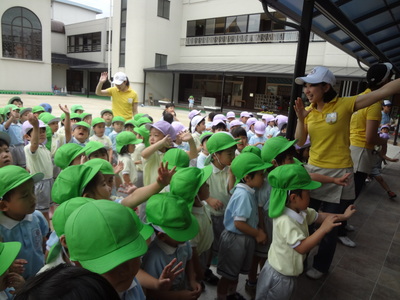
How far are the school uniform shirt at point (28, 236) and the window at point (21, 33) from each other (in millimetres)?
30426

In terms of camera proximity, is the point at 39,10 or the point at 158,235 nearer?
the point at 158,235

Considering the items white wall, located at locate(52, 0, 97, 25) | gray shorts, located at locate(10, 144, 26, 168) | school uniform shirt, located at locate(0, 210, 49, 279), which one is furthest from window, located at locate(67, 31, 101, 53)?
school uniform shirt, located at locate(0, 210, 49, 279)

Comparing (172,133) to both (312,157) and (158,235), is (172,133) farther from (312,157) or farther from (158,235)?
(158,235)

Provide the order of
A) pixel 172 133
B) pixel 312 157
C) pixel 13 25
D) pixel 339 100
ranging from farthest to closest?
1. pixel 13 25
2. pixel 172 133
3. pixel 312 157
4. pixel 339 100

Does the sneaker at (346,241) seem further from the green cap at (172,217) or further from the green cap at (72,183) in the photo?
the green cap at (72,183)

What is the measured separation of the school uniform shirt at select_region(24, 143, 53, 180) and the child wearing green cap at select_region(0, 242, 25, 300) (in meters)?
2.27

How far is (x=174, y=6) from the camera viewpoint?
26.4 meters

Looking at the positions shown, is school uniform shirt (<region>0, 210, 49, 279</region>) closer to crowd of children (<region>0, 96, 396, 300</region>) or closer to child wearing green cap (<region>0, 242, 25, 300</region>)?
crowd of children (<region>0, 96, 396, 300</region>)

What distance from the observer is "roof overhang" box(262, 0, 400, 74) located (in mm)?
3221

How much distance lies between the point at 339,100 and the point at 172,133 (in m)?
1.86

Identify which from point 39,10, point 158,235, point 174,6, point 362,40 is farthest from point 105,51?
point 158,235

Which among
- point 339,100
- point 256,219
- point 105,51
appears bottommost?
point 256,219

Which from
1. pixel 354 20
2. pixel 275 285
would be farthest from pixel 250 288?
pixel 354 20

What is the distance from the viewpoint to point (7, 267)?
1268mm
